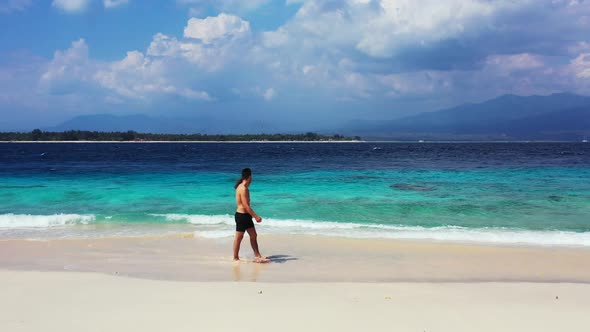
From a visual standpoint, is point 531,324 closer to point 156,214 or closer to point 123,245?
point 123,245

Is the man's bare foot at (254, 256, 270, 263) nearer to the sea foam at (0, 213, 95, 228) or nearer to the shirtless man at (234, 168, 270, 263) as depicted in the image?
the shirtless man at (234, 168, 270, 263)

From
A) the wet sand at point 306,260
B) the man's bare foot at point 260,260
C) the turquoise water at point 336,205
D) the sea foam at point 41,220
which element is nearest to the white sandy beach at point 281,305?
the wet sand at point 306,260

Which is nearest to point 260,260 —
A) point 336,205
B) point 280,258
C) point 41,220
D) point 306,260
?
point 280,258

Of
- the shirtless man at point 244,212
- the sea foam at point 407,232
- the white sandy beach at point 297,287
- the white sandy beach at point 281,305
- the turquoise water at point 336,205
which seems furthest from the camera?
the turquoise water at point 336,205

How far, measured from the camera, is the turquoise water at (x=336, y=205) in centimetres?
1449

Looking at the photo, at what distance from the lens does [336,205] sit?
18.8 meters

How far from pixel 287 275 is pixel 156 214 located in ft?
31.7

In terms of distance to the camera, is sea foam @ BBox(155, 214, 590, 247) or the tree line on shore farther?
the tree line on shore

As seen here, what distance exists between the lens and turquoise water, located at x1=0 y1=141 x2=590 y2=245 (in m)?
14.5

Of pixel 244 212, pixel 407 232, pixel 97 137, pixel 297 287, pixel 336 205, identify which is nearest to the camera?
pixel 297 287

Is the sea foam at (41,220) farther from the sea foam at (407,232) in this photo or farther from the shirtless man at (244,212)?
the shirtless man at (244,212)

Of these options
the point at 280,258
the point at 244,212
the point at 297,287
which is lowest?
the point at 280,258

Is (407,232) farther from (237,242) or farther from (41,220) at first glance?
(41,220)

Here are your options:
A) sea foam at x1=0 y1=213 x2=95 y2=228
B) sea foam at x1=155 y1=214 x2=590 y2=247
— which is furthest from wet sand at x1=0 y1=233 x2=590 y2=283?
sea foam at x1=0 y1=213 x2=95 y2=228
